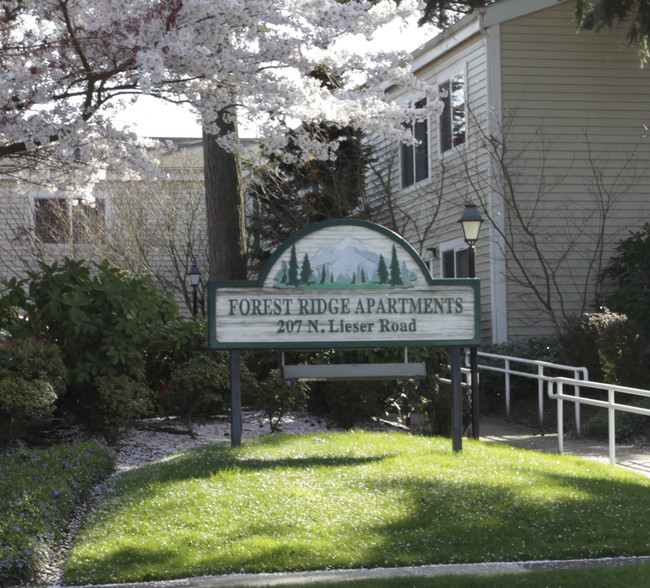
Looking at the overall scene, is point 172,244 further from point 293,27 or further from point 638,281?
point 293,27

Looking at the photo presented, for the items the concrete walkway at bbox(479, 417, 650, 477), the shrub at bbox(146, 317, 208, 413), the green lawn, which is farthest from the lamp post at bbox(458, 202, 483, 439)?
the shrub at bbox(146, 317, 208, 413)

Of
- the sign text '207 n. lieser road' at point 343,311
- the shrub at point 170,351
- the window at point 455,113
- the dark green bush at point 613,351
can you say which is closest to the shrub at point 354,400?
the shrub at point 170,351

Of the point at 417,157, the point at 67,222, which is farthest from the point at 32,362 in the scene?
the point at 67,222

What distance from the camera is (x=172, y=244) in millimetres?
23797

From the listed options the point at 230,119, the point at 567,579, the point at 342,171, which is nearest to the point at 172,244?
the point at 342,171

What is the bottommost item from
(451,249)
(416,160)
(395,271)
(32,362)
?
(32,362)

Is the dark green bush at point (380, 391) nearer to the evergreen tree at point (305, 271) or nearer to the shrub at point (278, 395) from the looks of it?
the shrub at point (278, 395)

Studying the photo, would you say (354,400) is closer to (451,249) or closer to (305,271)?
(305,271)

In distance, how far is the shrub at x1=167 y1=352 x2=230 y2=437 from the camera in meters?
11.6

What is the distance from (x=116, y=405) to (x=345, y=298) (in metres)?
2.90

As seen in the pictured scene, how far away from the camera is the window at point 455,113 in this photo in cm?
1884

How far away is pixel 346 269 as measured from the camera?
33.1 feet

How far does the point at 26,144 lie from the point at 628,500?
6.22 meters

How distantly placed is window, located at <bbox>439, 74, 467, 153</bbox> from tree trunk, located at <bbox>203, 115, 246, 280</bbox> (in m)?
6.02
